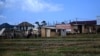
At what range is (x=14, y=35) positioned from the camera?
58.4m

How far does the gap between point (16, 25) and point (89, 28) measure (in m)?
23.5

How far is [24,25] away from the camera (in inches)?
3177

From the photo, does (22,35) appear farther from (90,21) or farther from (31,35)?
(90,21)

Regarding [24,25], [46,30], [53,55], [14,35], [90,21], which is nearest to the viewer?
[53,55]

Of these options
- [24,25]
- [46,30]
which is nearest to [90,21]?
[24,25]

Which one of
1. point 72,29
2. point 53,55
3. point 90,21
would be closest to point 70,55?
point 53,55

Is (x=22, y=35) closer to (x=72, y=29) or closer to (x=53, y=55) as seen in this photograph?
(x=72, y=29)

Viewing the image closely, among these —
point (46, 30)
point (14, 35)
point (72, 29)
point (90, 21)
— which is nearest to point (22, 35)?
point (14, 35)

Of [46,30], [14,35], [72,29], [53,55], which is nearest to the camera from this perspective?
[53,55]

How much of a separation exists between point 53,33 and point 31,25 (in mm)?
21520

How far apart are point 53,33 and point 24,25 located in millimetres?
17772

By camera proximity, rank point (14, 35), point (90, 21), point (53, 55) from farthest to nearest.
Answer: point (90, 21)
point (14, 35)
point (53, 55)

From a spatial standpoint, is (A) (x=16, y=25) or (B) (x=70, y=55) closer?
(B) (x=70, y=55)

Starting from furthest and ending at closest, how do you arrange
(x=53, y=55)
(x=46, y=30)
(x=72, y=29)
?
1. (x=72, y=29)
2. (x=46, y=30)
3. (x=53, y=55)
